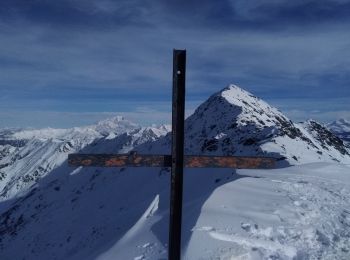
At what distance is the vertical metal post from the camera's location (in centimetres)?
628

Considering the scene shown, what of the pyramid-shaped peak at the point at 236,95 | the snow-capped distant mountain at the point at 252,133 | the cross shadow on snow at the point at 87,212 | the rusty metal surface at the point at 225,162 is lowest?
the cross shadow on snow at the point at 87,212

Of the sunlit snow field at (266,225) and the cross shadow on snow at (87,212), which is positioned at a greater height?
the sunlit snow field at (266,225)

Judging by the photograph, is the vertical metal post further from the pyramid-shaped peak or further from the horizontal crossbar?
the pyramid-shaped peak

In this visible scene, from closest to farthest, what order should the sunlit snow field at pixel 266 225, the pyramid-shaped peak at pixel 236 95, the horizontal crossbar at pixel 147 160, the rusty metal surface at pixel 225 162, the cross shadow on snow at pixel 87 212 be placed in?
the horizontal crossbar at pixel 147 160, the rusty metal surface at pixel 225 162, the sunlit snow field at pixel 266 225, the cross shadow on snow at pixel 87 212, the pyramid-shaped peak at pixel 236 95

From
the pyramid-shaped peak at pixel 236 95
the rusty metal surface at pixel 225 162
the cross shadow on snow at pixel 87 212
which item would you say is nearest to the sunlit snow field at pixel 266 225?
the cross shadow on snow at pixel 87 212

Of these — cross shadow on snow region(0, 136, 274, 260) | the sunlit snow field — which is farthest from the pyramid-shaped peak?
the sunlit snow field

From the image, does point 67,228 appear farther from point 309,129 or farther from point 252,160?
point 252,160

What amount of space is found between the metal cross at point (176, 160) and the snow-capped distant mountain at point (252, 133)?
28.3m

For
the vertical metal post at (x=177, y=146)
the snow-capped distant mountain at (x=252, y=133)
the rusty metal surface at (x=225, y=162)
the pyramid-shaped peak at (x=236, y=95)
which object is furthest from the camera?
the pyramid-shaped peak at (x=236, y=95)

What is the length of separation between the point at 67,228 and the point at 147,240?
7372cm

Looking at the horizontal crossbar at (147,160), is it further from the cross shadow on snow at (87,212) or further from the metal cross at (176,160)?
the cross shadow on snow at (87,212)

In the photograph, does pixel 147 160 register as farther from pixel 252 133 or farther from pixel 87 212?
pixel 87 212

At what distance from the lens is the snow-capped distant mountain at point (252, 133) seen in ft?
138

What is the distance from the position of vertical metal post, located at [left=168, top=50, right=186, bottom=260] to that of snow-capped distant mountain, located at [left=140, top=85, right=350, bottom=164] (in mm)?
28794
